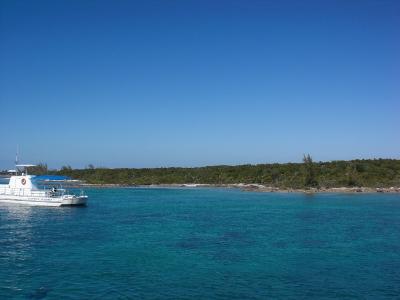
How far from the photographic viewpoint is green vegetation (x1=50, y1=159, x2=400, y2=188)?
414 ft

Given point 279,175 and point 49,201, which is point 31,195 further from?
point 279,175

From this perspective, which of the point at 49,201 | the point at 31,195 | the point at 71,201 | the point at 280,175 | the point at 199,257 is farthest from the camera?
the point at 280,175

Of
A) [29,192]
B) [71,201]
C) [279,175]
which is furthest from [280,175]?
[29,192]

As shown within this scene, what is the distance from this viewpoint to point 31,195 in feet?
247

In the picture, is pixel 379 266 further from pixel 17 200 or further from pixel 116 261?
pixel 17 200

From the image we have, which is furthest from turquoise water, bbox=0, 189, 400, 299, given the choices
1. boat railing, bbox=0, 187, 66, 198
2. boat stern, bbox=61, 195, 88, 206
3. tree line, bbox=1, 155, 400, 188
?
tree line, bbox=1, 155, 400, 188

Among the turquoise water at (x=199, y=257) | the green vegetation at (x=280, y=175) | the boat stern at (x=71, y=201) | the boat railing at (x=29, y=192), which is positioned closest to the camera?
the turquoise water at (x=199, y=257)

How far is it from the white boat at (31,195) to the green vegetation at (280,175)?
68.8 meters

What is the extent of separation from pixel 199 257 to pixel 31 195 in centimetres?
4913

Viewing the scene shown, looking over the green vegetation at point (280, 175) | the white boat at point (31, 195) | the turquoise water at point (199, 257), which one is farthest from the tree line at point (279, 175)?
the white boat at point (31, 195)

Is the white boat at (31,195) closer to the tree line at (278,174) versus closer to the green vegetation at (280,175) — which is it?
the tree line at (278,174)

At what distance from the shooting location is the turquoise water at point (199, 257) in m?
26.1

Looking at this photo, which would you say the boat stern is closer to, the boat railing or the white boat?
the white boat

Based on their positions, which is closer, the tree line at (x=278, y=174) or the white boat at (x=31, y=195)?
the white boat at (x=31, y=195)
